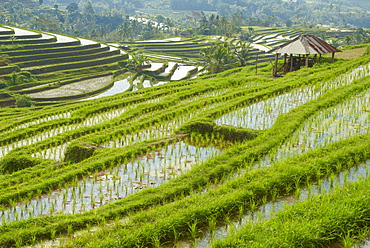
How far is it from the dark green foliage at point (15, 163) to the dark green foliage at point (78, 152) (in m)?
0.66

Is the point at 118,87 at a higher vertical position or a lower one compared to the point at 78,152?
lower

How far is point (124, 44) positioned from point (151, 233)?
188 ft

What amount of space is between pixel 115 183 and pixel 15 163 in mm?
2920

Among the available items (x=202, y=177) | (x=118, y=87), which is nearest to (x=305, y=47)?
(x=202, y=177)

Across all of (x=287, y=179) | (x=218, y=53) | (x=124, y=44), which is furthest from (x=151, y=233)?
(x=124, y=44)

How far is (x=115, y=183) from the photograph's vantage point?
626cm

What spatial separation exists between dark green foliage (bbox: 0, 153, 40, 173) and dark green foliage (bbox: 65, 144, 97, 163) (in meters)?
0.66

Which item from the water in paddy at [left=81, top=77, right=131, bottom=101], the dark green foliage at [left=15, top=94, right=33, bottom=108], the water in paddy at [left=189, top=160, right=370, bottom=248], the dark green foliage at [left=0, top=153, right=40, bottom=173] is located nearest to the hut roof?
the water in paddy at [left=189, top=160, right=370, bottom=248]

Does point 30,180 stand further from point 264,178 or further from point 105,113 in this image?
point 105,113

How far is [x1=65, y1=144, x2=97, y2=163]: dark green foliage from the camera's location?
26.3 feet

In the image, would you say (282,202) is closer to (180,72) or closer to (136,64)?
(136,64)

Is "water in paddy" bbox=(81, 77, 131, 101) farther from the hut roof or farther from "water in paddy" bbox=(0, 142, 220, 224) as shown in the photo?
"water in paddy" bbox=(0, 142, 220, 224)

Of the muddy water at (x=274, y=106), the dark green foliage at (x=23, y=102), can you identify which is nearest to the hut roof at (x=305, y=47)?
the muddy water at (x=274, y=106)

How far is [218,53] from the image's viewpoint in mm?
26391
